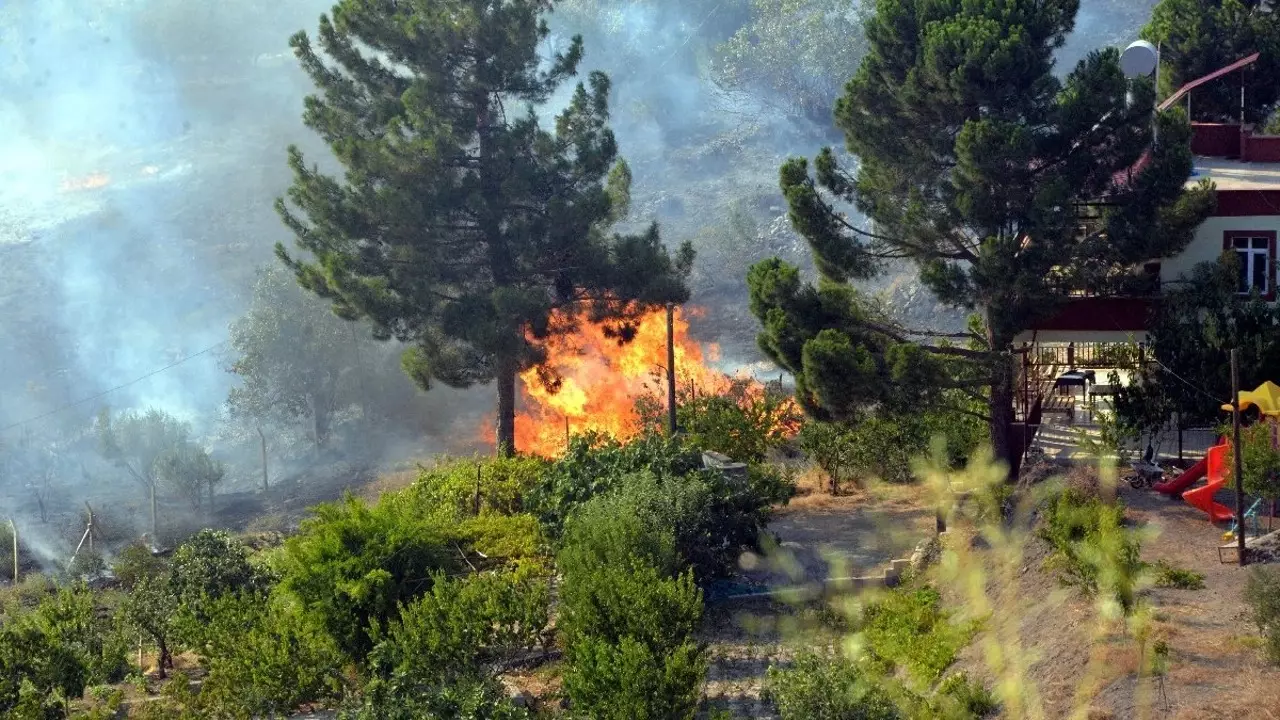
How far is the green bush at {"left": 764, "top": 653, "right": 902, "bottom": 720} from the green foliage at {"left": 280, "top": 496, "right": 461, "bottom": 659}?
7.16 m

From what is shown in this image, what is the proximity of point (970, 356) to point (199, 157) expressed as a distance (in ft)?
214

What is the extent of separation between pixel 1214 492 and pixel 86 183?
7100 cm

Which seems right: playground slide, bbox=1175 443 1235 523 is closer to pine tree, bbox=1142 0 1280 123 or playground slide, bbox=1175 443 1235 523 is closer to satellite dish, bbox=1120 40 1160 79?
satellite dish, bbox=1120 40 1160 79

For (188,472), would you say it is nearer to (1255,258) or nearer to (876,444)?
(876,444)

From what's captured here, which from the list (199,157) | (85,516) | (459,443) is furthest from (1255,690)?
(199,157)

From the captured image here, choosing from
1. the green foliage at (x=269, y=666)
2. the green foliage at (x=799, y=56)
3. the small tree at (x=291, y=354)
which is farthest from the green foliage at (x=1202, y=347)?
the green foliage at (x=799, y=56)

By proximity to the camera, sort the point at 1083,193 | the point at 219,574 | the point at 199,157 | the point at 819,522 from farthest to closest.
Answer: the point at 199,157
the point at 819,522
the point at 1083,193
the point at 219,574

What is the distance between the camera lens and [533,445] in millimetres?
41500

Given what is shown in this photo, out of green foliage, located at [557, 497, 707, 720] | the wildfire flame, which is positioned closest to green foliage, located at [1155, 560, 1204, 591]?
green foliage, located at [557, 497, 707, 720]

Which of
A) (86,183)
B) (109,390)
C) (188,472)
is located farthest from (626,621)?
(86,183)

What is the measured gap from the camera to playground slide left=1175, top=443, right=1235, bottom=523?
65.0ft

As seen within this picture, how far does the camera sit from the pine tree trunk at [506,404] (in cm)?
3197

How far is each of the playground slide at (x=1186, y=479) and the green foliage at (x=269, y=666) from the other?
42.8ft

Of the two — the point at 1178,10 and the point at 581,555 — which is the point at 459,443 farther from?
the point at 581,555
